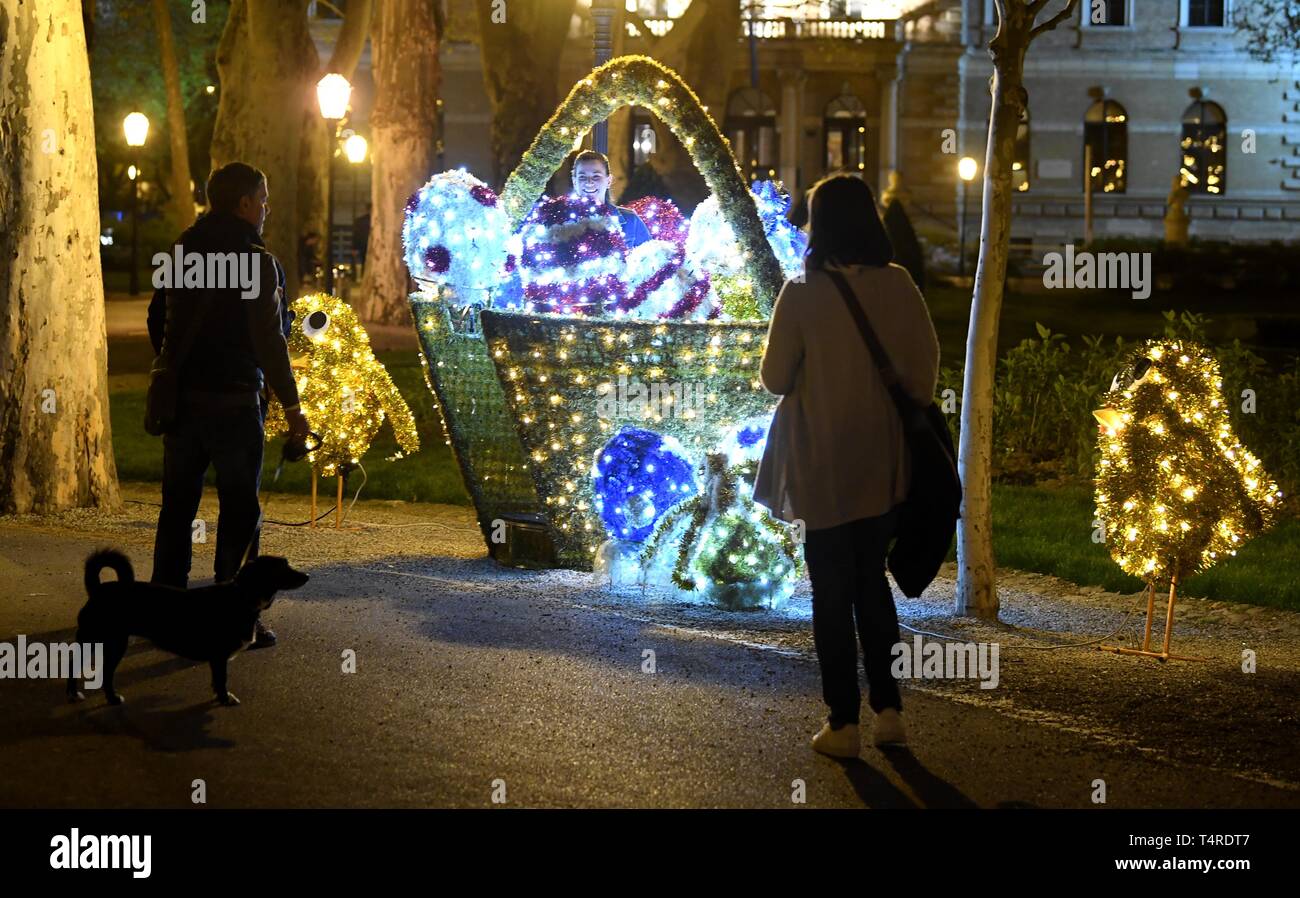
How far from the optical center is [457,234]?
9.37m

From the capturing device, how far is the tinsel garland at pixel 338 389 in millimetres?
11125

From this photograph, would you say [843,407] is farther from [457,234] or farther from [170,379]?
[457,234]

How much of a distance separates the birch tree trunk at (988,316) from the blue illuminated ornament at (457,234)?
97.5 inches

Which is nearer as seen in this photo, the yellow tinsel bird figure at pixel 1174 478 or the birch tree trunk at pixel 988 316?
the yellow tinsel bird figure at pixel 1174 478

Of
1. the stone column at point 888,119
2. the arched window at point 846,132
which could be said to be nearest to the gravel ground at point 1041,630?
the stone column at point 888,119

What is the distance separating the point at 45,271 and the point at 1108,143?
175ft

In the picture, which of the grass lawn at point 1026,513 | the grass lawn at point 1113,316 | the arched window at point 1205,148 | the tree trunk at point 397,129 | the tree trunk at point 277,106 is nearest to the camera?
the grass lawn at point 1026,513

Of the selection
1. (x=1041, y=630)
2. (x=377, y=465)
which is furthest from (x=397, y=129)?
(x=1041, y=630)

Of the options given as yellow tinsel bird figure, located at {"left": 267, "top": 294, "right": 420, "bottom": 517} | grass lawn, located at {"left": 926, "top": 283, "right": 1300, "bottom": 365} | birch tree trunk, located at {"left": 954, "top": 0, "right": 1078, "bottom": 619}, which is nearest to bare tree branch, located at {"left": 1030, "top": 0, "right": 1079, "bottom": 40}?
birch tree trunk, located at {"left": 954, "top": 0, "right": 1078, "bottom": 619}

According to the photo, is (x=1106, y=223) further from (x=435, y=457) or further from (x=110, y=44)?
(x=435, y=457)

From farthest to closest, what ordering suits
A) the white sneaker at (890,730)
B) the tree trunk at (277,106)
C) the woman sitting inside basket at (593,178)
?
the tree trunk at (277,106) < the woman sitting inside basket at (593,178) < the white sneaker at (890,730)

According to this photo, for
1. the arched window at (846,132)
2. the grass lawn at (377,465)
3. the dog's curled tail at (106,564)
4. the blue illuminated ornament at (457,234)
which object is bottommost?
the grass lawn at (377,465)

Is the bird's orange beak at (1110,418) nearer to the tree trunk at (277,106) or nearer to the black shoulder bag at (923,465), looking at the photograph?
the black shoulder bag at (923,465)
